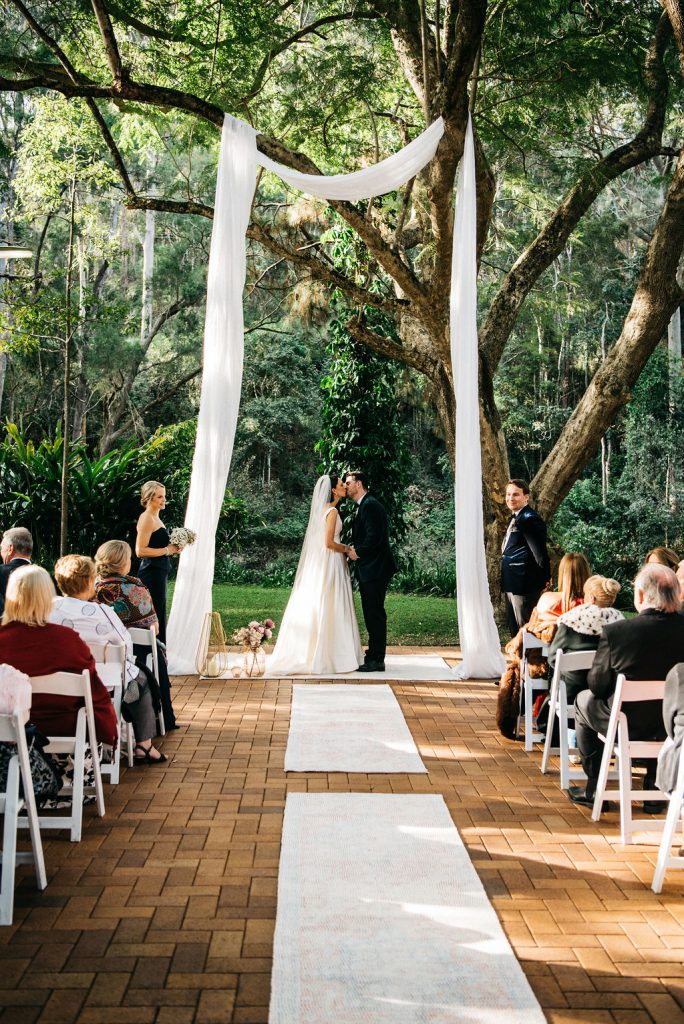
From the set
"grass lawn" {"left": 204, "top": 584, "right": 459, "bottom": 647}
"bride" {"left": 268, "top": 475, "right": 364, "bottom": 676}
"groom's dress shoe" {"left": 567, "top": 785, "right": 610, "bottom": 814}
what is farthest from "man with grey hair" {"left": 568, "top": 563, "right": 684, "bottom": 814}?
"grass lawn" {"left": 204, "top": 584, "right": 459, "bottom": 647}

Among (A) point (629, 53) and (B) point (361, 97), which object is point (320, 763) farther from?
(A) point (629, 53)

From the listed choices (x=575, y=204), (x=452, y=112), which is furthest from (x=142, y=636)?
(x=575, y=204)

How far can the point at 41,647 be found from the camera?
14.0ft

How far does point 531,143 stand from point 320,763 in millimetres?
7142

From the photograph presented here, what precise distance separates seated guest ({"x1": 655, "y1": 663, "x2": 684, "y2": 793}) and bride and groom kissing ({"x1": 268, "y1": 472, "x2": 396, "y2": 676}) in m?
4.36

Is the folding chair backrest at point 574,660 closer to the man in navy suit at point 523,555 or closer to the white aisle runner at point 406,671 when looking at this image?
the man in navy suit at point 523,555

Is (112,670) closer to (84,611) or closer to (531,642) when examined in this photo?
(84,611)

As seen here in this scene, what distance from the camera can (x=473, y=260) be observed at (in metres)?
7.87

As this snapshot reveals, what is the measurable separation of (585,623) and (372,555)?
324 cm

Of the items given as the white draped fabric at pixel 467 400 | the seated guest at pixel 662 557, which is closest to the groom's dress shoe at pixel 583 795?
the seated guest at pixel 662 557

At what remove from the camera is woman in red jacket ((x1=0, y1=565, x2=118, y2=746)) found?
166 inches

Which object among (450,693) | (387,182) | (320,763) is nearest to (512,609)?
(450,693)

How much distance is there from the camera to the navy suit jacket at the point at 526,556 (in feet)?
24.1

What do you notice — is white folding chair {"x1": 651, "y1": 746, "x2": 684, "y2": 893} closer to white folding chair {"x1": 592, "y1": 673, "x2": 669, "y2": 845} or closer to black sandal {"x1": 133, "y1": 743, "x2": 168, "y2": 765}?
white folding chair {"x1": 592, "y1": 673, "x2": 669, "y2": 845}
